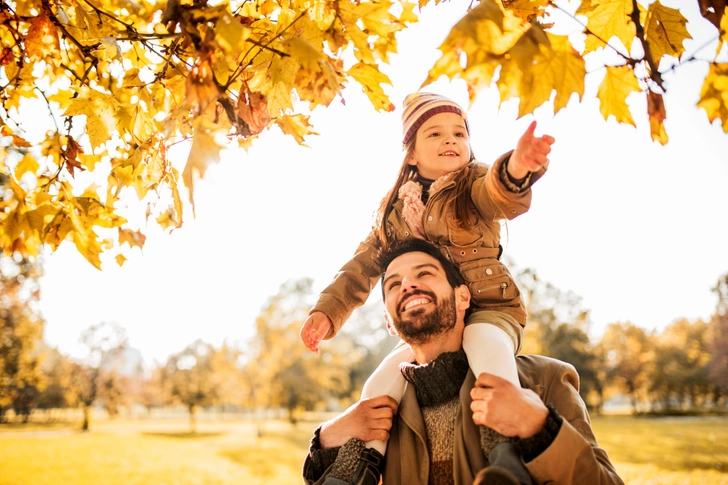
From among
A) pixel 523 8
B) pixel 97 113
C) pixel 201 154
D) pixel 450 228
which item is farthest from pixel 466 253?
pixel 97 113

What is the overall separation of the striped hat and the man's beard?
101 cm

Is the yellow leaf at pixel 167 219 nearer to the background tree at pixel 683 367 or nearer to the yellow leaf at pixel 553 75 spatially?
the yellow leaf at pixel 553 75

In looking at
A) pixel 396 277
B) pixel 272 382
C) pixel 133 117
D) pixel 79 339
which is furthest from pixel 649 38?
pixel 79 339

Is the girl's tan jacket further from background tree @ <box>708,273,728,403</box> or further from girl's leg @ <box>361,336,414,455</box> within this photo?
background tree @ <box>708,273,728,403</box>

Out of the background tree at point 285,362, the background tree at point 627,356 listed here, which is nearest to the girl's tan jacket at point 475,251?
the background tree at point 285,362

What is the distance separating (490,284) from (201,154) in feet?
5.21

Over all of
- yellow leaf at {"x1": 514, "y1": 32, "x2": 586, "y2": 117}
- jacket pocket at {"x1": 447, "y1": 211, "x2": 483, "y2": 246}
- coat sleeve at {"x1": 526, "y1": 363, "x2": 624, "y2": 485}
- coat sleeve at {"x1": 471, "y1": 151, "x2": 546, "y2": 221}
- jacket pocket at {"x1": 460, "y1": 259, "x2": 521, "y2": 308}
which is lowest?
coat sleeve at {"x1": 526, "y1": 363, "x2": 624, "y2": 485}

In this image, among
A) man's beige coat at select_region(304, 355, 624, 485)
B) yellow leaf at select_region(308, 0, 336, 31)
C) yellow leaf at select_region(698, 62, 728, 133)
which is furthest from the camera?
yellow leaf at select_region(308, 0, 336, 31)

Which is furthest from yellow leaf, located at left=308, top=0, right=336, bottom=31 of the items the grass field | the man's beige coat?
the grass field

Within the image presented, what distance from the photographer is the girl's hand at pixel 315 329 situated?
259cm

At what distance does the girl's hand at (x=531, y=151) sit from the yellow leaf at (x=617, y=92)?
14.0 inches

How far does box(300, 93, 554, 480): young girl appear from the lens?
2105 mm

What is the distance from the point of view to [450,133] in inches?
106

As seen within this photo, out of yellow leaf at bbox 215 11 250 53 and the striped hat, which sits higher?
the striped hat
